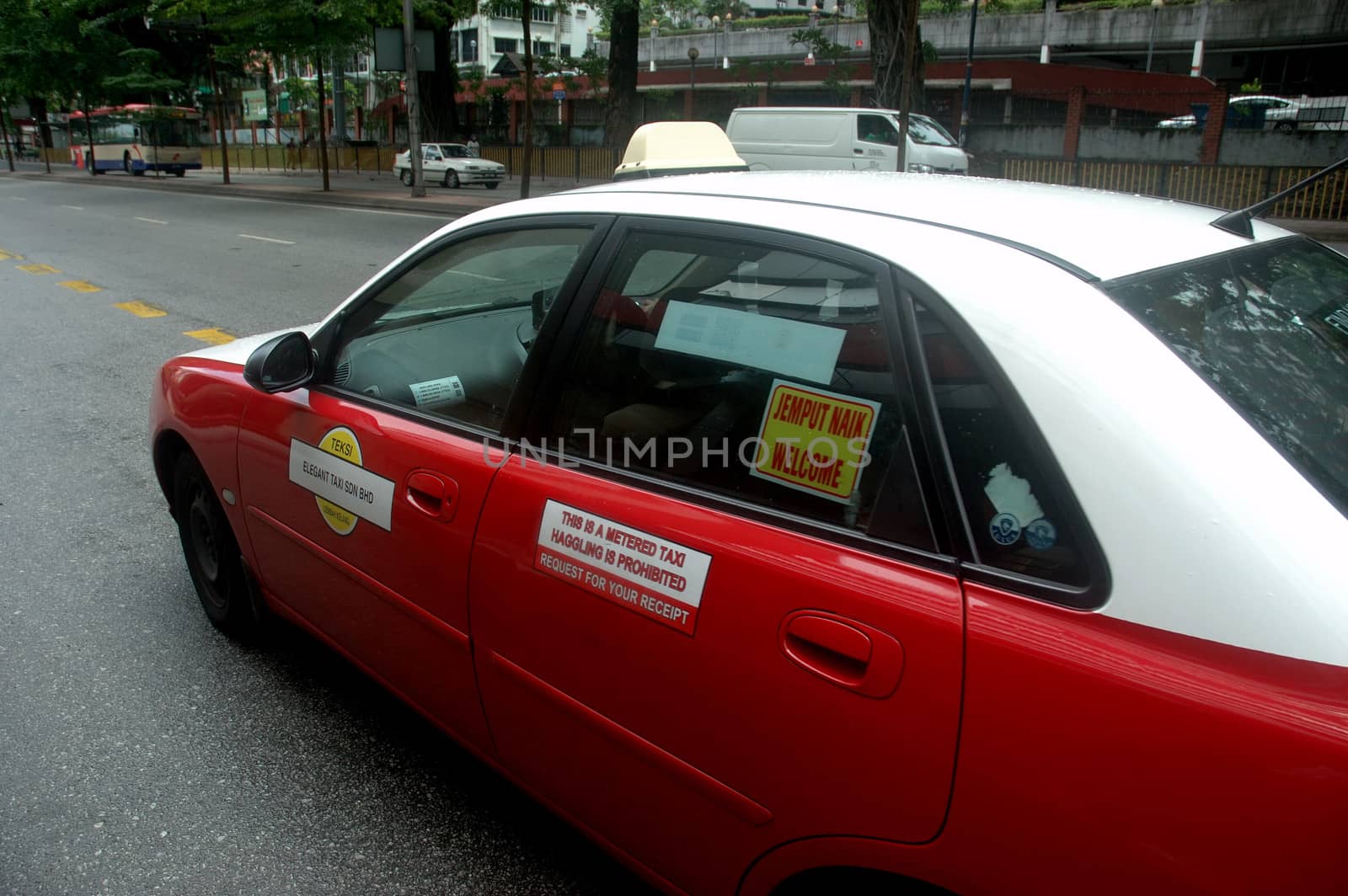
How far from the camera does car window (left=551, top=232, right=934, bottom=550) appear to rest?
66.0 inches

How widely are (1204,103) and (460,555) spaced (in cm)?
2914

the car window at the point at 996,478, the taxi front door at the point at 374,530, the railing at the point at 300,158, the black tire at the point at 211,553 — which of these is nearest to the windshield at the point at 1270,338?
the car window at the point at 996,478

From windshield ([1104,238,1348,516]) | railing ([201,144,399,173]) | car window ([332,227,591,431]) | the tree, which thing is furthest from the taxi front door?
railing ([201,144,399,173])

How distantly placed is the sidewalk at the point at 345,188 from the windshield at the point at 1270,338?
1577 centimetres

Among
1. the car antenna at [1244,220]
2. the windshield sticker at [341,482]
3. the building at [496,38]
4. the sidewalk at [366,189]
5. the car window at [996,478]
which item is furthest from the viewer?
the building at [496,38]

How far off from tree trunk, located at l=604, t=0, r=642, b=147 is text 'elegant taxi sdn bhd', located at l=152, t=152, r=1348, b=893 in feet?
79.9

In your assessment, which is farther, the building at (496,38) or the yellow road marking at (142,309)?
the building at (496,38)

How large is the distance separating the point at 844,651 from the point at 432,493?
3.81 ft

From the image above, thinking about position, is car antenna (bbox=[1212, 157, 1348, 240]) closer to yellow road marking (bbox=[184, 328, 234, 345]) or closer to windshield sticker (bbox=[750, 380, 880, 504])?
windshield sticker (bbox=[750, 380, 880, 504])

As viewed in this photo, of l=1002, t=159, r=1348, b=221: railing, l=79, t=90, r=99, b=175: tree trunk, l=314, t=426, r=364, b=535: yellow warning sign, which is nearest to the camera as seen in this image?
l=314, t=426, r=364, b=535: yellow warning sign

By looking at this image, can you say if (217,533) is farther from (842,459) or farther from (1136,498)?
(1136,498)

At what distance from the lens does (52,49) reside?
43.0 meters

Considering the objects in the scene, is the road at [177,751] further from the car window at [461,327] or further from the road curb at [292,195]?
the road curb at [292,195]

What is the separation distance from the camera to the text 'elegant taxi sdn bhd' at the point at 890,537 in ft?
4.21
